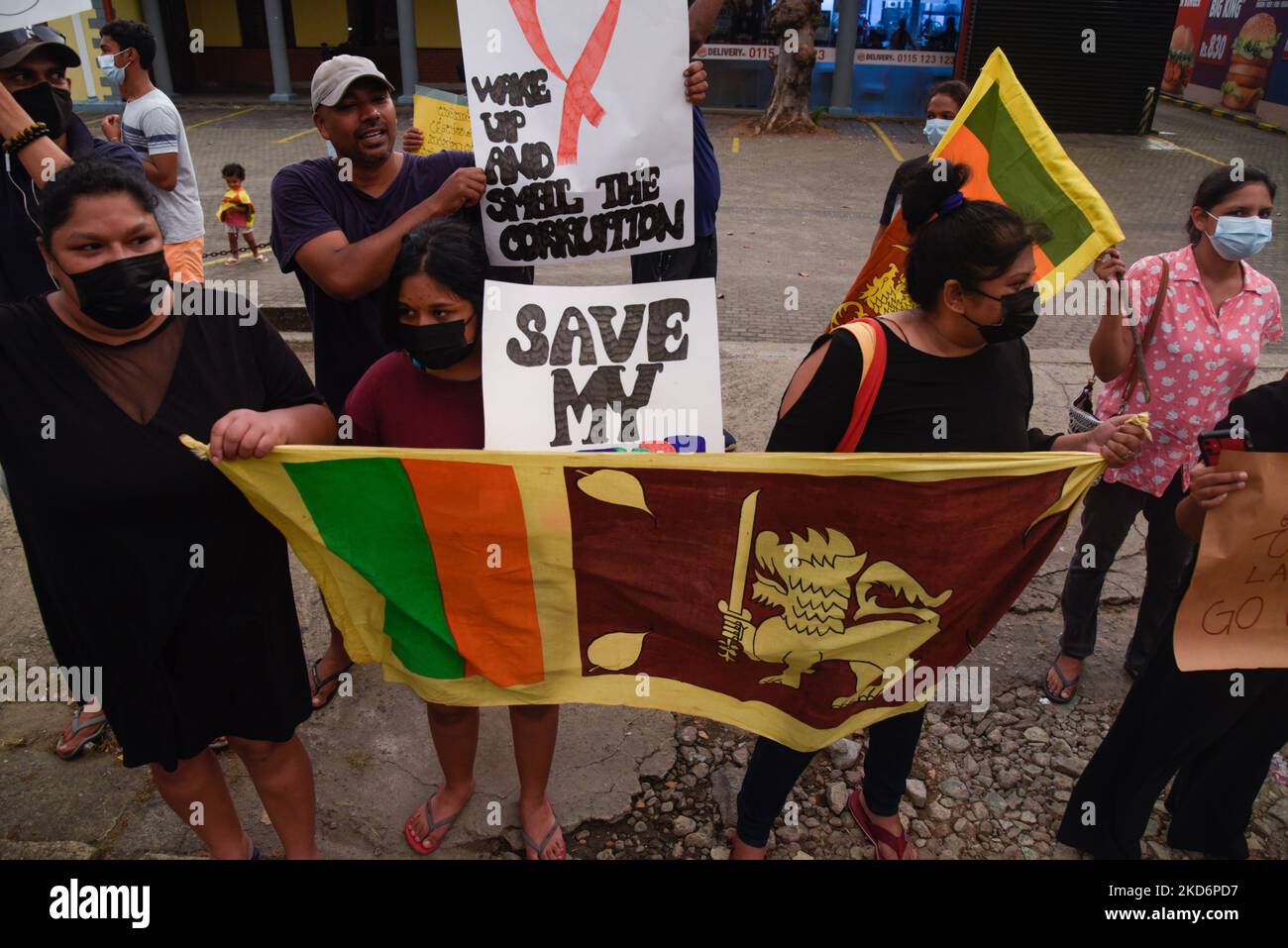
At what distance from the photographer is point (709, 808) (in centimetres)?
300

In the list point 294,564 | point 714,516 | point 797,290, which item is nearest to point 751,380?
point 797,290

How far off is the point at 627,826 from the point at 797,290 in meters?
6.25

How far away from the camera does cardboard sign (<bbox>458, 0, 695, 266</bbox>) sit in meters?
2.71

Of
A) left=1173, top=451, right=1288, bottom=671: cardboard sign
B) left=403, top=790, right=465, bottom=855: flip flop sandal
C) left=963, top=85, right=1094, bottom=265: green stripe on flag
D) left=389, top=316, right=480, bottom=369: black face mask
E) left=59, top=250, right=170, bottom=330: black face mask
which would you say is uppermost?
left=963, top=85, right=1094, bottom=265: green stripe on flag

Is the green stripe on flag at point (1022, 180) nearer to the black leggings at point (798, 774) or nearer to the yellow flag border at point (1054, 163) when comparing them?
the yellow flag border at point (1054, 163)

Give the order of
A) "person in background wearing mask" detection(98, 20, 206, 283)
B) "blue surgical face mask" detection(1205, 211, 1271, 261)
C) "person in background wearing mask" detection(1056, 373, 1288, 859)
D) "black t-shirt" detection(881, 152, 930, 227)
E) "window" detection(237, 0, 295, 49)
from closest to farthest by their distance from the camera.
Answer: "person in background wearing mask" detection(1056, 373, 1288, 859), "blue surgical face mask" detection(1205, 211, 1271, 261), "black t-shirt" detection(881, 152, 930, 227), "person in background wearing mask" detection(98, 20, 206, 283), "window" detection(237, 0, 295, 49)

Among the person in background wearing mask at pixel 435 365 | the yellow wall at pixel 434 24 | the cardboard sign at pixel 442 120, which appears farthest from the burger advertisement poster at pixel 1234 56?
the person in background wearing mask at pixel 435 365

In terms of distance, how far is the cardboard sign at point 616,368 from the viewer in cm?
243

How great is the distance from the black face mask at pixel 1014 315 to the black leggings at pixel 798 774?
3.52 feet

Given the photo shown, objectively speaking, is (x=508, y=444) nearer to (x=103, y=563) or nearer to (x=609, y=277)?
(x=103, y=563)

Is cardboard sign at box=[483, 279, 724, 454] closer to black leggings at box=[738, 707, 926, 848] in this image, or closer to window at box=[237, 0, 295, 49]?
black leggings at box=[738, 707, 926, 848]

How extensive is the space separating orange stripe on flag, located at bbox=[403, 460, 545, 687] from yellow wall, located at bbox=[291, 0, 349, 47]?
23834 mm

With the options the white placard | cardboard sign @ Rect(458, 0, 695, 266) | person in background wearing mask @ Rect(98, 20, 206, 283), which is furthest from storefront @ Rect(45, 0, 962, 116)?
the white placard

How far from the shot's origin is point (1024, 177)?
9.39 ft
